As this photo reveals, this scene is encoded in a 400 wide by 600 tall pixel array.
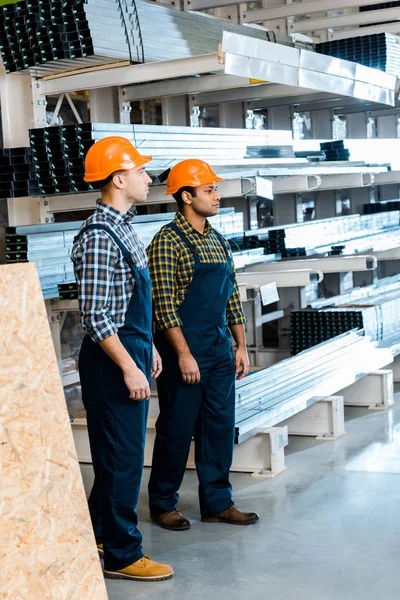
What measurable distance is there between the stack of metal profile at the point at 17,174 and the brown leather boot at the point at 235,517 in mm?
2353

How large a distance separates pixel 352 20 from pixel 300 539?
5.91m

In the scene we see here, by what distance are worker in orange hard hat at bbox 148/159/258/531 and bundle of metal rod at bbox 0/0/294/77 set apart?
1315 millimetres

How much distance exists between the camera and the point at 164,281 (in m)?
4.76

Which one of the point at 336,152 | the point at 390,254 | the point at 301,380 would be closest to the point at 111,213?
the point at 301,380

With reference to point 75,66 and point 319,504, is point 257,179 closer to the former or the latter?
point 75,66

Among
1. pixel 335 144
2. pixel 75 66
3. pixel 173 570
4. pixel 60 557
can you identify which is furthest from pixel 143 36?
pixel 60 557

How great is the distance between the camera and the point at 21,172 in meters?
5.99

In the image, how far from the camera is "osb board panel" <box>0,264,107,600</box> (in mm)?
3170

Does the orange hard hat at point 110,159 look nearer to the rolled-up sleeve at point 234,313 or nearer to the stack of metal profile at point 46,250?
the rolled-up sleeve at point 234,313

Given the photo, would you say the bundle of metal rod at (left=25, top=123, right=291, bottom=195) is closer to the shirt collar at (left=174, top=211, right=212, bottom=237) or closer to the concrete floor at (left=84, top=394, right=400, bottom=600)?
the shirt collar at (left=174, top=211, right=212, bottom=237)

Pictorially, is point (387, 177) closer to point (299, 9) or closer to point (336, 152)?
point (336, 152)

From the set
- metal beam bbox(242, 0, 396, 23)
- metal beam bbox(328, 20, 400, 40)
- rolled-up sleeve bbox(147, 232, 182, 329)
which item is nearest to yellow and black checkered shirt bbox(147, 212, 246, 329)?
rolled-up sleeve bbox(147, 232, 182, 329)

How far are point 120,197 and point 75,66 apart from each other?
223 cm

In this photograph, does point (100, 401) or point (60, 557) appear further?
point (100, 401)
